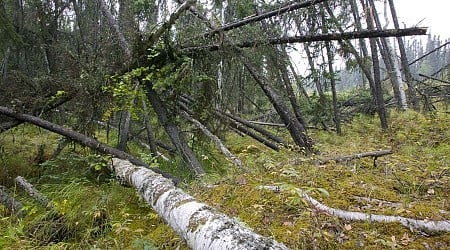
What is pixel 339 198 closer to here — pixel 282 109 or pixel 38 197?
pixel 282 109

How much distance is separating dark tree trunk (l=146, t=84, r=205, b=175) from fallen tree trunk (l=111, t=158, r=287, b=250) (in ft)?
4.53

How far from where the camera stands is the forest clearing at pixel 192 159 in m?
3.36

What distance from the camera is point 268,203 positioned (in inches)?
154

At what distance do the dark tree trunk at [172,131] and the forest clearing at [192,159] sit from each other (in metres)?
0.02

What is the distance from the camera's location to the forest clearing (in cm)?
336

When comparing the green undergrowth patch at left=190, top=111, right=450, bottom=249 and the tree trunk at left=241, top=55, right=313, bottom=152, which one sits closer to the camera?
the green undergrowth patch at left=190, top=111, right=450, bottom=249

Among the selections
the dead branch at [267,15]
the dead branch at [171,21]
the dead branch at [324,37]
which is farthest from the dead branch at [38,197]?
the dead branch at [267,15]

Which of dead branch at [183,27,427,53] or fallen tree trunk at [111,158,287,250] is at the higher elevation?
dead branch at [183,27,427,53]

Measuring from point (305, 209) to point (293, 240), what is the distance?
22.9 inches

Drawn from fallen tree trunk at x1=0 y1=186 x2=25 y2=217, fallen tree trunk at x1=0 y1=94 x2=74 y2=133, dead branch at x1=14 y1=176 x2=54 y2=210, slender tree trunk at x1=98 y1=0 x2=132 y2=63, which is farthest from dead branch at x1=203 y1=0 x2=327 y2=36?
fallen tree trunk at x1=0 y1=186 x2=25 y2=217

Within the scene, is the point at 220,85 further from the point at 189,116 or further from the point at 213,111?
the point at 189,116

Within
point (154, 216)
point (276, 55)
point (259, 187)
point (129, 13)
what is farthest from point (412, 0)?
point (154, 216)

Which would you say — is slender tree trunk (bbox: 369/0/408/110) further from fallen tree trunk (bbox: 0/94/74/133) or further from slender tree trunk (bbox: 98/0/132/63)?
fallen tree trunk (bbox: 0/94/74/133)

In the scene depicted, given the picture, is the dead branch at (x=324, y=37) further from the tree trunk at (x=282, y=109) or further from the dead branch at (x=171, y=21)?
the dead branch at (x=171, y=21)
